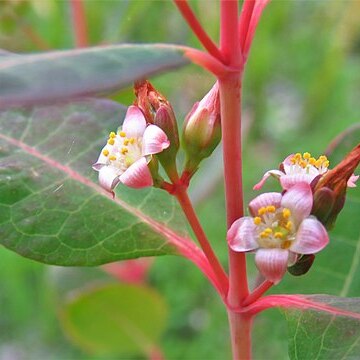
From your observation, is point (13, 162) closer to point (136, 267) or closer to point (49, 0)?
point (136, 267)

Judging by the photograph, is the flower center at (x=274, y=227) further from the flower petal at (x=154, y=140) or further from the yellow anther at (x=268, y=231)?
the flower petal at (x=154, y=140)

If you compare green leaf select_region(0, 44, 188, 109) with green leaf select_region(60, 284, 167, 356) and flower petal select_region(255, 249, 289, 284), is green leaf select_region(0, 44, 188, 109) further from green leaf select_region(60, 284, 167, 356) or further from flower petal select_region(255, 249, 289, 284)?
green leaf select_region(60, 284, 167, 356)

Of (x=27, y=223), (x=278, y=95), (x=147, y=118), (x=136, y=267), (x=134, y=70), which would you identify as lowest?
Result: (x=278, y=95)

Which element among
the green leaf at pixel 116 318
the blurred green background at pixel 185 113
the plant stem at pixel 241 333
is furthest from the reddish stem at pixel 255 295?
the blurred green background at pixel 185 113

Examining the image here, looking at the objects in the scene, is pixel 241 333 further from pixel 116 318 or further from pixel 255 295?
pixel 116 318

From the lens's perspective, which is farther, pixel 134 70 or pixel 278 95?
pixel 278 95

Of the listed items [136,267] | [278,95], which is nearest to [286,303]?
[136,267]

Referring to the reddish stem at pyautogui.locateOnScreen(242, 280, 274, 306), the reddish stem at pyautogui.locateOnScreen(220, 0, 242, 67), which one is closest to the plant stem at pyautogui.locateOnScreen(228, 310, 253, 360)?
the reddish stem at pyautogui.locateOnScreen(242, 280, 274, 306)
